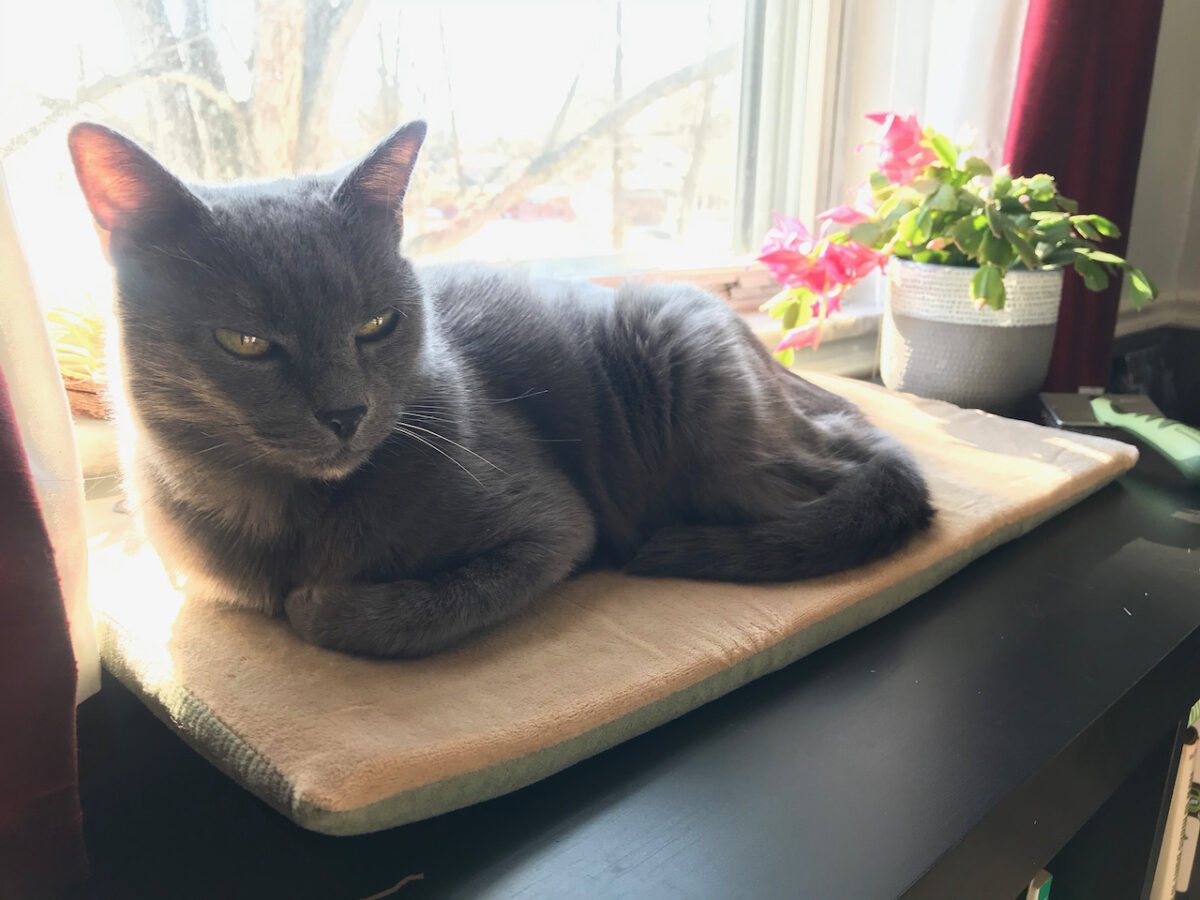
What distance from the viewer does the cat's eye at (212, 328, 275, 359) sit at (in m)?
A: 0.61

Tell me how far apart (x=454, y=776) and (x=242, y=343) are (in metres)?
0.34

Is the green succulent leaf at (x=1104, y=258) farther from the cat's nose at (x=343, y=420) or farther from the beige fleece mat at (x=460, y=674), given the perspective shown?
the cat's nose at (x=343, y=420)

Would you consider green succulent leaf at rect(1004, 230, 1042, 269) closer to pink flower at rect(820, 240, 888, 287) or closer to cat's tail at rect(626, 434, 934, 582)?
pink flower at rect(820, 240, 888, 287)

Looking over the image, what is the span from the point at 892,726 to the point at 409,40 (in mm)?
1084

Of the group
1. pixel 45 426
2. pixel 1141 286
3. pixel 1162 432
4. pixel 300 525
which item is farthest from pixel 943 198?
pixel 45 426

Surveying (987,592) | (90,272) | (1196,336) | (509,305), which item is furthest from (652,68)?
(1196,336)

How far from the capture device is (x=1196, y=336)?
7.75 feet

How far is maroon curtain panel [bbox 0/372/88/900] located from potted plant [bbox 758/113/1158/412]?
1068mm

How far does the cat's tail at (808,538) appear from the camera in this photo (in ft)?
2.68

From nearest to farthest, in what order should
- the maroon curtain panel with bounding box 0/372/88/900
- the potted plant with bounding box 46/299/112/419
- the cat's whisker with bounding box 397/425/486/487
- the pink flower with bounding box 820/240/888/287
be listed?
the maroon curtain panel with bounding box 0/372/88/900
the cat's whisker with bounding box 397/425/486/487
the potted plant with bounding box 46/299/112/419
the pink flower with bounding box 820/240/888/287

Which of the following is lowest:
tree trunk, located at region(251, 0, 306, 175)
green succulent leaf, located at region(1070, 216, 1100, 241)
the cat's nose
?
the cat's nose

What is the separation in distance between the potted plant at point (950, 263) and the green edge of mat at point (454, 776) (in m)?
0.62

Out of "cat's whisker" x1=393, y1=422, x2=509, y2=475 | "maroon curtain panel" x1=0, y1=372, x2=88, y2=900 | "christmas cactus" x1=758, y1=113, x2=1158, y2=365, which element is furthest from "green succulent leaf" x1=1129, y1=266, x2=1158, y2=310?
"maroon curtain panel" x1=0, y1=372, x2=88, y2=900

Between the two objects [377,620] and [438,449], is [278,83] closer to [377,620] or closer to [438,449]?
[438,449]
